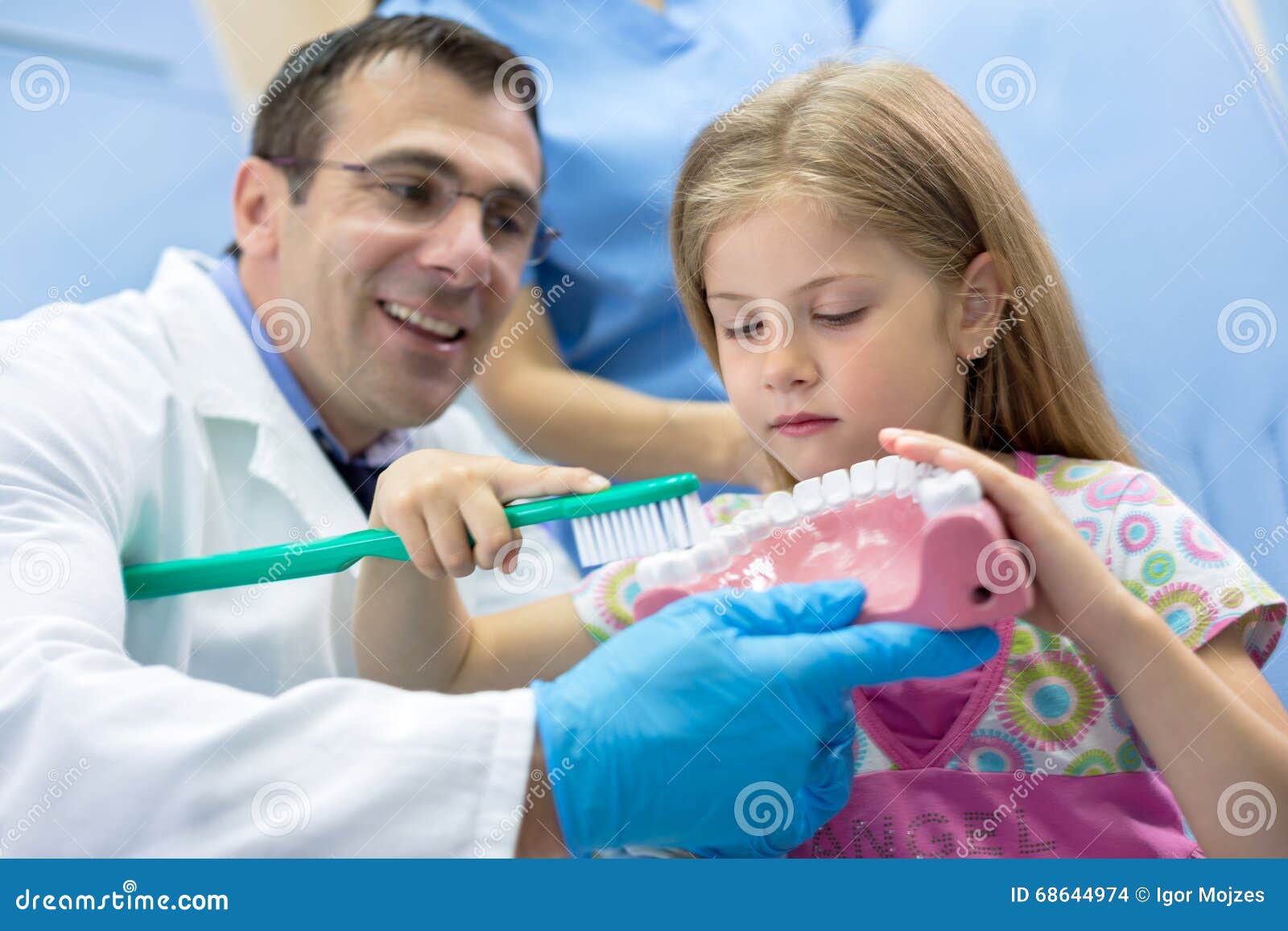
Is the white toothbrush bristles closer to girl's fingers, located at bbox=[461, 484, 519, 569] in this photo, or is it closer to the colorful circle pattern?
girl's fingers, located at bbox=[461, 484, 519, 569]

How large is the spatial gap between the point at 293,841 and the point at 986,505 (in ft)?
1.52

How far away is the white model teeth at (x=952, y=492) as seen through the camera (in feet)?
2.31

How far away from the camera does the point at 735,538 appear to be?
0.83 meters

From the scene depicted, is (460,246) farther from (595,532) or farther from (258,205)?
(595,532)

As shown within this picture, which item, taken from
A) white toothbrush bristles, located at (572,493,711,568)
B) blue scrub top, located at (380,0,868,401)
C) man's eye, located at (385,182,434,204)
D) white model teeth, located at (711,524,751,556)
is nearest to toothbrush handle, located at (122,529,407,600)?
white toothbrush bristles, located at (572,493,711,568)

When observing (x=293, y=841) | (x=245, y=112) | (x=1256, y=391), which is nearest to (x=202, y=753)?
(x=293, y=841)

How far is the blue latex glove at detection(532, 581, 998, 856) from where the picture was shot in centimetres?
74

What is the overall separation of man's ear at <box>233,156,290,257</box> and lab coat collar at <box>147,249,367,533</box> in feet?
0.31

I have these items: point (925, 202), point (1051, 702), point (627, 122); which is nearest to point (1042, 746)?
point (1051, 702)

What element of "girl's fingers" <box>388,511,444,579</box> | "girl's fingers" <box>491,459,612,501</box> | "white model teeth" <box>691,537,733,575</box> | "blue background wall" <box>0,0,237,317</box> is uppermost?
"white model teeth" <box>691,537,733,575</box>

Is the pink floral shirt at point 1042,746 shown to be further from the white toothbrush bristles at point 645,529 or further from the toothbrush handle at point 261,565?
the toothbrush handle at point 261,565

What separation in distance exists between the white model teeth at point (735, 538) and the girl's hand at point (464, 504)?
102mm

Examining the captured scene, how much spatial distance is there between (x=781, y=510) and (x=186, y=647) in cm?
61

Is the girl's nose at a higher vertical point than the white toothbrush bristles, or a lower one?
higher
